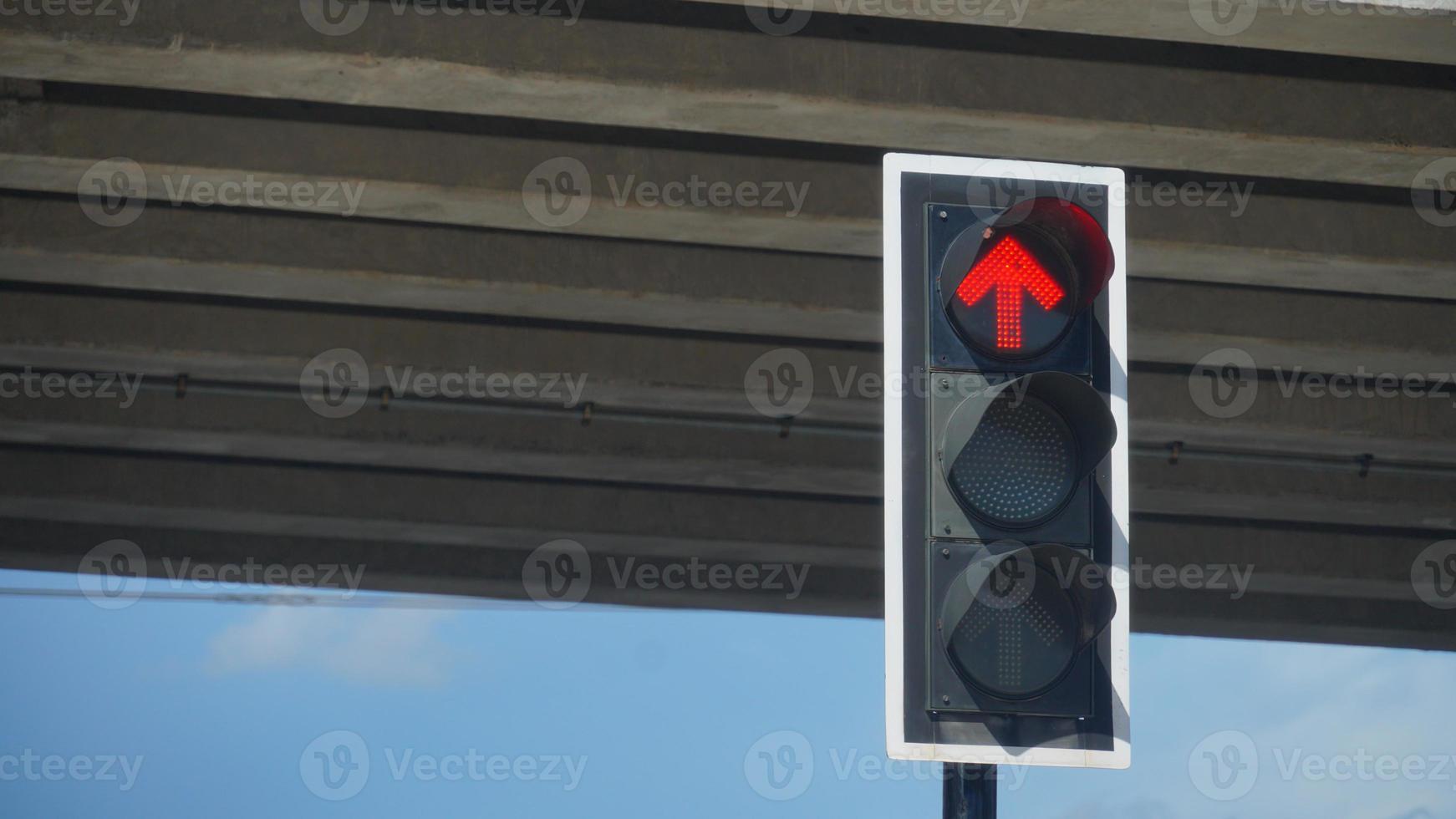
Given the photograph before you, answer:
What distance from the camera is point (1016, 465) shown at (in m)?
2.87

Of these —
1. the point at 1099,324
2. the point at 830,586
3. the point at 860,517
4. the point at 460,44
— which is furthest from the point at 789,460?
the point at 1099,324

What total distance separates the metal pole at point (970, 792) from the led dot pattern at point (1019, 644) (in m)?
0.19

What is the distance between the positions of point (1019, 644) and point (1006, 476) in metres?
0.30

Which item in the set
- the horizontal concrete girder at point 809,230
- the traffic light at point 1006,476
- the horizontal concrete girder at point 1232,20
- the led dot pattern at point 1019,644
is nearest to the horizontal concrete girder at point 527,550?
the horizontal concrete girder at point 809,230

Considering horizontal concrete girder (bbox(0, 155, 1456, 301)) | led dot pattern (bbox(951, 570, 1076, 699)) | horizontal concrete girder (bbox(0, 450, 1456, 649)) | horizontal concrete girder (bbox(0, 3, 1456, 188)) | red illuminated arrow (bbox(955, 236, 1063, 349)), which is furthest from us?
horizontal concrete girder (bbox(0, 450, 1456, 649))

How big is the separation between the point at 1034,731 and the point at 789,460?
930 cm

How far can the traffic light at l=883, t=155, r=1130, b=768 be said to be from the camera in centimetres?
276

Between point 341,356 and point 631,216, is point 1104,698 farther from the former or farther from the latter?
point 341,356

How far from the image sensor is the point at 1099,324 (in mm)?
2975

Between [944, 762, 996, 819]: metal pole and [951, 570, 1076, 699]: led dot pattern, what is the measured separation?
7.5 inches

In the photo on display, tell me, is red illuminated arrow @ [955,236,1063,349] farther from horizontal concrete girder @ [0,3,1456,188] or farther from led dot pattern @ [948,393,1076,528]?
horizontal concrete girder @ [0,3,1456,188]

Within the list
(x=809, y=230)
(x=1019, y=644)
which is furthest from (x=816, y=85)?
(x=1019, y=644)

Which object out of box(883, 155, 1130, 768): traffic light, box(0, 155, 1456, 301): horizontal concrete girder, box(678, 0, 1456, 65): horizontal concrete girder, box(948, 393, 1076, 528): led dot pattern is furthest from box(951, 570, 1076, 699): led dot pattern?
box(0, 155, 1456, 301): horizontal concrete girder

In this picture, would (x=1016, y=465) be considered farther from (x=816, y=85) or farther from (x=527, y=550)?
(x=527, y=550)
